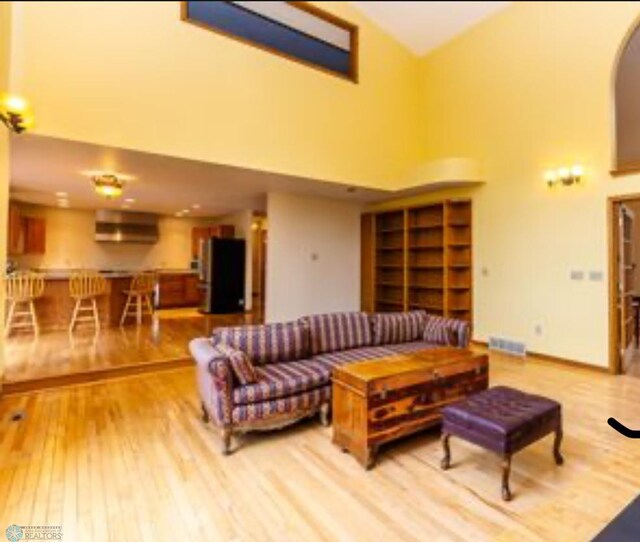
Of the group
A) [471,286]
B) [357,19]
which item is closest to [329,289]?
[471,286]

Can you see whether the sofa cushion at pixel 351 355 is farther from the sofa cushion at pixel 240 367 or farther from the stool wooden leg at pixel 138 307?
the stool wooden leg at pixel 138 307

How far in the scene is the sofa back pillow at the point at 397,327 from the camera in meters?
3.88

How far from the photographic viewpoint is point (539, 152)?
509cm

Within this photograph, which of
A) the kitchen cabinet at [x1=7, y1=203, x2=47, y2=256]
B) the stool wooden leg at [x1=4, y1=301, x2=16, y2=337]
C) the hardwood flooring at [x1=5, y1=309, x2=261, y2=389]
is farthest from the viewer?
the kitchen cabinet at [x1=7, y1=203, x2=47, y2=256]

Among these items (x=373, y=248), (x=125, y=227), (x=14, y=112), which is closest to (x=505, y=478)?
(x=14, y=112)

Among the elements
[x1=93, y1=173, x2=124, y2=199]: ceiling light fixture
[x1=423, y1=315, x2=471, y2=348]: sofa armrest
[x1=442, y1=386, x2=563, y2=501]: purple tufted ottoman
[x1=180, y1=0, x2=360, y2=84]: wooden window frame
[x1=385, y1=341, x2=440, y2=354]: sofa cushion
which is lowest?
[x1=442, y1=386, x2=563, y2=501]: purple tufted ottoman

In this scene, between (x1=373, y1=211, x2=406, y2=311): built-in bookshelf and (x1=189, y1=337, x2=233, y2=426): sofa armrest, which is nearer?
(x1=189, y1=337, x2=233, y2=426): sofa armrest

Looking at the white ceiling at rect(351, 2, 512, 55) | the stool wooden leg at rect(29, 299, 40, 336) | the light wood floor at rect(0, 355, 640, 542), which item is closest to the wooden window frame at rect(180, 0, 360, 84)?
the white ceiling at rect(351, 2, 512, 55)

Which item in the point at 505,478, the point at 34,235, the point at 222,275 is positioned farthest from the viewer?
the point at 222,275

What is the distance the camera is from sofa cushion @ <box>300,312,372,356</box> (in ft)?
11.6

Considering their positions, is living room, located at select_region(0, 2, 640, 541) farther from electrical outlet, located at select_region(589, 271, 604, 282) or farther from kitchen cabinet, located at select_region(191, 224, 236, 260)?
kitchen cabinet, located at select_region(191, 224, 236, 260)

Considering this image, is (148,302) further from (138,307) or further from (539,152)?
(539,152)

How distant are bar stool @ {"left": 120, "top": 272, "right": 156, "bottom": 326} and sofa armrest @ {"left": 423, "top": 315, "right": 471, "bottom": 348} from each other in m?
5.04

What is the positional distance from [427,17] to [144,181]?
483 centimetres
